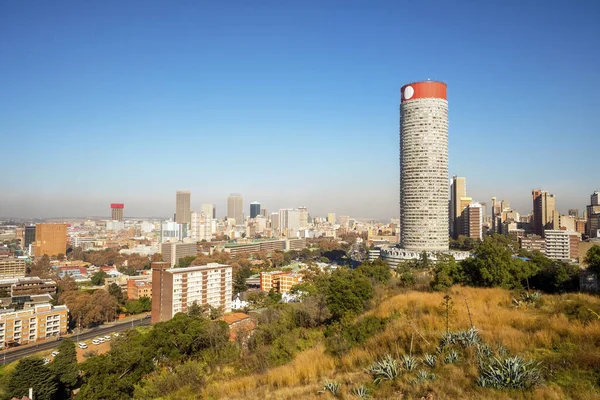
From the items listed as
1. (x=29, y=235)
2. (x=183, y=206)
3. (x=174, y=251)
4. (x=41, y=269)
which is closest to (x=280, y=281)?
(x=41, y=269)

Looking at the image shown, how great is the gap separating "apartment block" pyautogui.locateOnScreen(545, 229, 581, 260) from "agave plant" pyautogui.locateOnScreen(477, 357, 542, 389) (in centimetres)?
3560

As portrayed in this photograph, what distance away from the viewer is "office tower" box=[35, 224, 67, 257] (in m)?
53.7

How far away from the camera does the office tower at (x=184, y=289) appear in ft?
72.7

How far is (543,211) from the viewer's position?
45.4 m

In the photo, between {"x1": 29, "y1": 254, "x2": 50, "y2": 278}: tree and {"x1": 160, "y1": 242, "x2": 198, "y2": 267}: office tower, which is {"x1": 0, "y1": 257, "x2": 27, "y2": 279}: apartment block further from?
{"x1": 160, "y1": 242, "x2": 198, "y2": 267}: office tower

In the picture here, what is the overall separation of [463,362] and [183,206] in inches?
4093

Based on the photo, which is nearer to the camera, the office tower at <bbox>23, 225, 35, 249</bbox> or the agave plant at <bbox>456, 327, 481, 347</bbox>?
the agave plant at <bbox>456, 327, 481, 347</bbox>

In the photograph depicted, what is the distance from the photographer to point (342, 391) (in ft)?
12.6

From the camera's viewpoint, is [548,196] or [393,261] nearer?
[393,261]

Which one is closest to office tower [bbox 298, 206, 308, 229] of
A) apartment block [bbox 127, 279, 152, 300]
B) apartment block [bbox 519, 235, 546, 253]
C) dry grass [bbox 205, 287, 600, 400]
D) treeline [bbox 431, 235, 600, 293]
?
apartment block [bbox 519, 235, 546, 253]

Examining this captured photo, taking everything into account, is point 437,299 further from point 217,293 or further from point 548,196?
point 548,196

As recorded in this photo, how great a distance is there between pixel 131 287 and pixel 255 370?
26.1 meters

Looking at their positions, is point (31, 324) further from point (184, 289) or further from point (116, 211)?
point (116, 211)

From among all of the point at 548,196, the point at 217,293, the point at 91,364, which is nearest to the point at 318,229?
the point at 548,196
